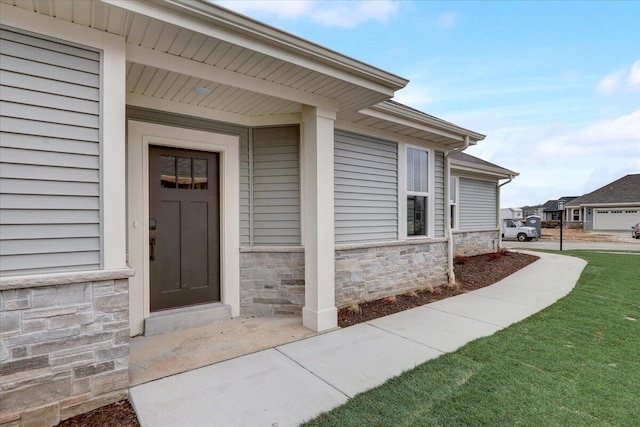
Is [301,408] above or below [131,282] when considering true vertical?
below

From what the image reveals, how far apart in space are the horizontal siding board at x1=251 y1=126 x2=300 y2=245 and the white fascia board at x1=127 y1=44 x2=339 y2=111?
803 mm

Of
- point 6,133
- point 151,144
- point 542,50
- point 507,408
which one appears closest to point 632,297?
point 507,408

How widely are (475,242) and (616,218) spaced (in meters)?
25.3

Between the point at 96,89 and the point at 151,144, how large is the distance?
141 centimetres

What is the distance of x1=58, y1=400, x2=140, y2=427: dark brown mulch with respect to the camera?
82.7 inches

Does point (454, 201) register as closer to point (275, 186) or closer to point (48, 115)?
point (275, 186)

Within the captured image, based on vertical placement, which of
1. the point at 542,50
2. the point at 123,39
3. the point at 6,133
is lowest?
the point at 6,133

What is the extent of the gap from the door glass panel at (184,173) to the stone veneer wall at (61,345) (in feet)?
5.99

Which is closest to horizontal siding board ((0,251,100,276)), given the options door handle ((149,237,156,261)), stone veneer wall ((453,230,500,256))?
door handle ((149,237,156,261))

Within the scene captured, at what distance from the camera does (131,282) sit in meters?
3.47

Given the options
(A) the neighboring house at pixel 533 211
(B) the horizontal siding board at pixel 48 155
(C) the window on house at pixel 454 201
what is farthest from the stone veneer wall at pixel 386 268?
(A) the neighboring house at pixel 533 211

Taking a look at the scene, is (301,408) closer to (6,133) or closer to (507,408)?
(507,408)

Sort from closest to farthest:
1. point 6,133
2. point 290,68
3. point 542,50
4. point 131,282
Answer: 1. point 6,133
2. point 290,68
3. point 131,282
4. point 542,50

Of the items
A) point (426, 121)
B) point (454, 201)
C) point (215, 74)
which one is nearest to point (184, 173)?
point (215, 74)
